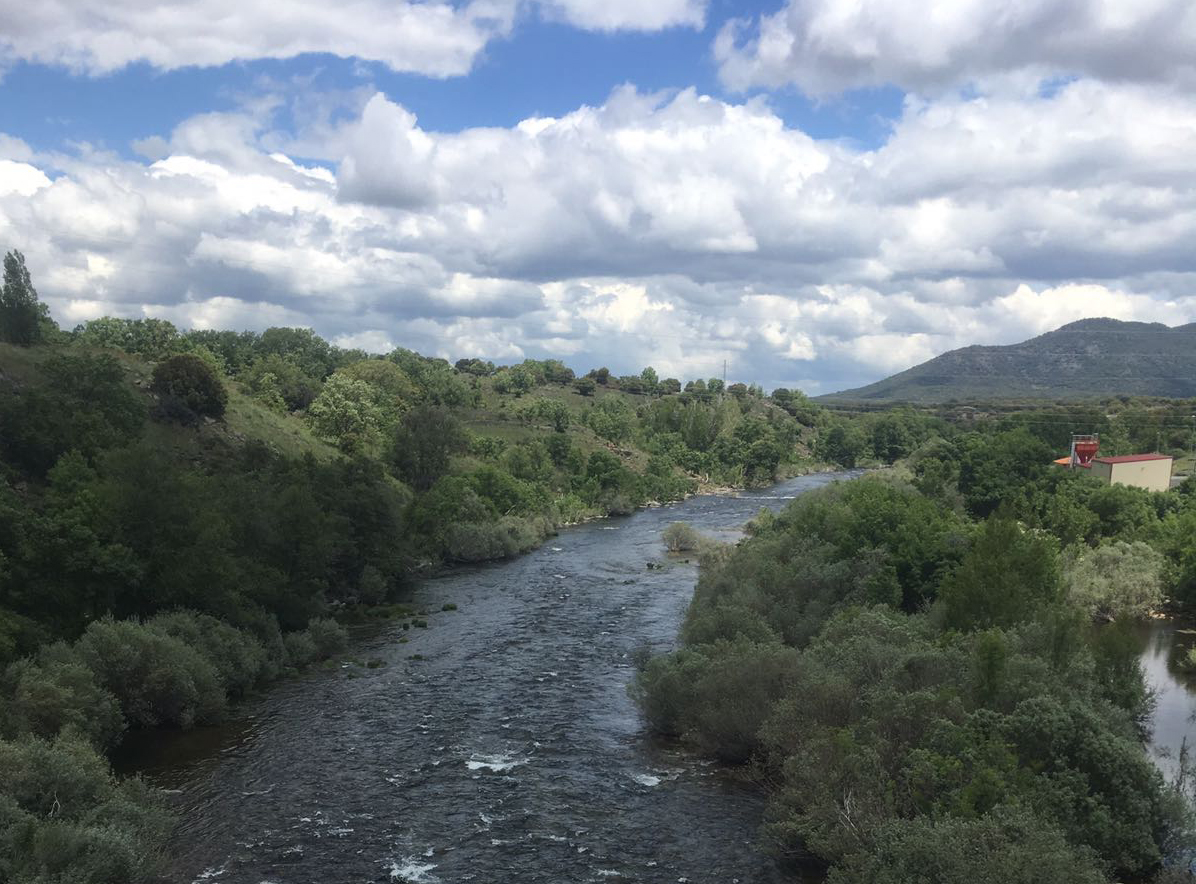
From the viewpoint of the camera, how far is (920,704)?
1061 inches

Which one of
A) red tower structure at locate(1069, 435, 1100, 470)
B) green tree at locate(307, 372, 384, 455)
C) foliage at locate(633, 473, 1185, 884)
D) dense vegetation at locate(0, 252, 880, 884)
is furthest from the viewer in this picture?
green tree at locate(307, 372, 384, 455)

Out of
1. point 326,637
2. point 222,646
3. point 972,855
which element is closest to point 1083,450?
point 326,637

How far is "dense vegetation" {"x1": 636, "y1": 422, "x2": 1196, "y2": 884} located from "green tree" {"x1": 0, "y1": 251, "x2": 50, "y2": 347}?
6316cm

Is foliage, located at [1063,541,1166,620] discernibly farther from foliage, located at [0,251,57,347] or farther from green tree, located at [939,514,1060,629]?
foliage, located at [0,251,57,347]

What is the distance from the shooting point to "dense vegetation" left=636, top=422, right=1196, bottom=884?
72.9ft

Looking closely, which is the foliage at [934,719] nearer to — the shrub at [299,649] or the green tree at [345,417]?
the shrub at [299,649]

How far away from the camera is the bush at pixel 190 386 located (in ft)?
257

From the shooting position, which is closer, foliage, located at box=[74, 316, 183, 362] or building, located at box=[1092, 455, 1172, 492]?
building, located at box=[1092, 455, 1172, 492]

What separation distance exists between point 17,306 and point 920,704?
261ft

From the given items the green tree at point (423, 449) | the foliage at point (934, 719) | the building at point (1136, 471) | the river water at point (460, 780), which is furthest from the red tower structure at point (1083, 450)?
the green tree at point (423, 449)

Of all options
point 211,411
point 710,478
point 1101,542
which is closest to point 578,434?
point 710,478

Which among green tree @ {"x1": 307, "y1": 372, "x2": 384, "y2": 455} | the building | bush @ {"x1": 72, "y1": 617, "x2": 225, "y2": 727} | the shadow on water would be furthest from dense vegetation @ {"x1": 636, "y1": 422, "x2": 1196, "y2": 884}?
green tree @ {"x1": 307, "y1": 372, "x2": 384, "y2": 455}

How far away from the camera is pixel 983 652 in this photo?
27.7m

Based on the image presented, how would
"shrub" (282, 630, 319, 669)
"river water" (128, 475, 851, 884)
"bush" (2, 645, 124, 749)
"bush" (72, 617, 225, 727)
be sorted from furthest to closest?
1. "shrub" (282, 630, 319, 669)
2. "bush" (72, 617, 225, 727)
3. "bush" (2, 645, 124, 749)
4. "river water" (128, 475, 851, 884)
